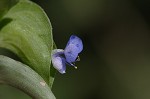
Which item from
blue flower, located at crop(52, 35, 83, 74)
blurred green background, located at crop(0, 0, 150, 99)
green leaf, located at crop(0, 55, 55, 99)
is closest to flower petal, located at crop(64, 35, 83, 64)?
blue flower, located at crop(52, 35, 83, 74)

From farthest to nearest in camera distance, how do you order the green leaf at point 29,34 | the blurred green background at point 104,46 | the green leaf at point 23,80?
the blurred green background at point 104,46 → the green leaf at point 29,34 → the green leaf at point 23,80

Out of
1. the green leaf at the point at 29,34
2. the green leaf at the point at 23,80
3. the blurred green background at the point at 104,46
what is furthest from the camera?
the blurred green background at the point at 104,46

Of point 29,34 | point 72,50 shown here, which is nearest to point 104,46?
point 29,34

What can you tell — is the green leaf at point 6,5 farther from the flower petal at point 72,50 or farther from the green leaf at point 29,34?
the flower petal at point 72,50

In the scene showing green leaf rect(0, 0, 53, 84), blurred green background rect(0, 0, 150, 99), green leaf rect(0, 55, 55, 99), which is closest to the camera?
green leaf rect(0, 55, 55, 99)

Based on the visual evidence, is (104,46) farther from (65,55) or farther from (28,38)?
(65,55)

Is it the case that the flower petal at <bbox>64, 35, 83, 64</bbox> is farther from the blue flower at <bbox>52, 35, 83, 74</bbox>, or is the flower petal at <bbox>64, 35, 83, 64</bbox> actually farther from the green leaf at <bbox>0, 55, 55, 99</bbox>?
the green leaf at <bbox>0, 55, 55, 99</bbox>

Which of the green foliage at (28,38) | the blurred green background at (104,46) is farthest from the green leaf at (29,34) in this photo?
the blurred green background at (104,46)
